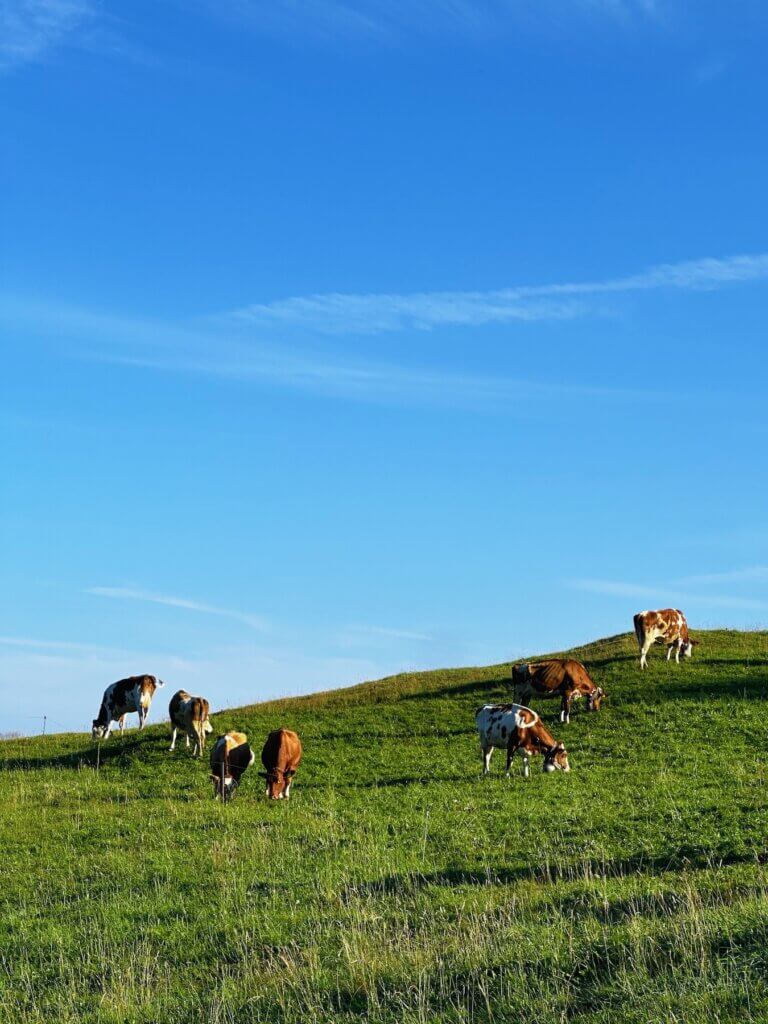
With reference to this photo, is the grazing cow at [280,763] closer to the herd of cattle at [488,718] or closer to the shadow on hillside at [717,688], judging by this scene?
the herd of cattle at [488,718]

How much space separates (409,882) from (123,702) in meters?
27.6

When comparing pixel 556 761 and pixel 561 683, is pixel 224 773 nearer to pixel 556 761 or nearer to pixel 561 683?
pixel 556 761

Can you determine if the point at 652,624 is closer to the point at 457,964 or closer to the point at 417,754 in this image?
the point at 417,754

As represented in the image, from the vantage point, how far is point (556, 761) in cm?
2817

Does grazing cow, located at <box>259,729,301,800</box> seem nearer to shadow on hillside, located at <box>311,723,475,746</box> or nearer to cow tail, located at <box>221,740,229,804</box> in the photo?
cow tail, located at <box>221,740,229,804</box>

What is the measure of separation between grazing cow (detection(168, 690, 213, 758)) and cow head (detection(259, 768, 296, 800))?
7666mm

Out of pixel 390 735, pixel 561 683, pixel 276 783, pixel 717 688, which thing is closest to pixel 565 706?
pixel 561 683

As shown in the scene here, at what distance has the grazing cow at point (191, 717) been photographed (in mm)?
35938

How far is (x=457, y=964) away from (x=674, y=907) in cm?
340

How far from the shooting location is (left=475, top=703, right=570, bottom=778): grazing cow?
28234mm

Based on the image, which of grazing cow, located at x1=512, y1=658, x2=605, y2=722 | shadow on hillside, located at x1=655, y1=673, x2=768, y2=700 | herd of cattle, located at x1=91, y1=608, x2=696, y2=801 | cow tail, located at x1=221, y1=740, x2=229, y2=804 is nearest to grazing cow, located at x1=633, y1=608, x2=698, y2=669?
herd of cattle, located at x1=91, y1=608, x2=696, y2=801

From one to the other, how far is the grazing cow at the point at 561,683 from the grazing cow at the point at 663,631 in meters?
4.99

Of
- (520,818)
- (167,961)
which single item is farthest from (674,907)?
(520,818)

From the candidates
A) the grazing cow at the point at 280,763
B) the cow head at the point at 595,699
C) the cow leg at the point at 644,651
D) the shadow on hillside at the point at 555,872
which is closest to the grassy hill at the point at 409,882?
the shadow on hillside at the point at 555,872
